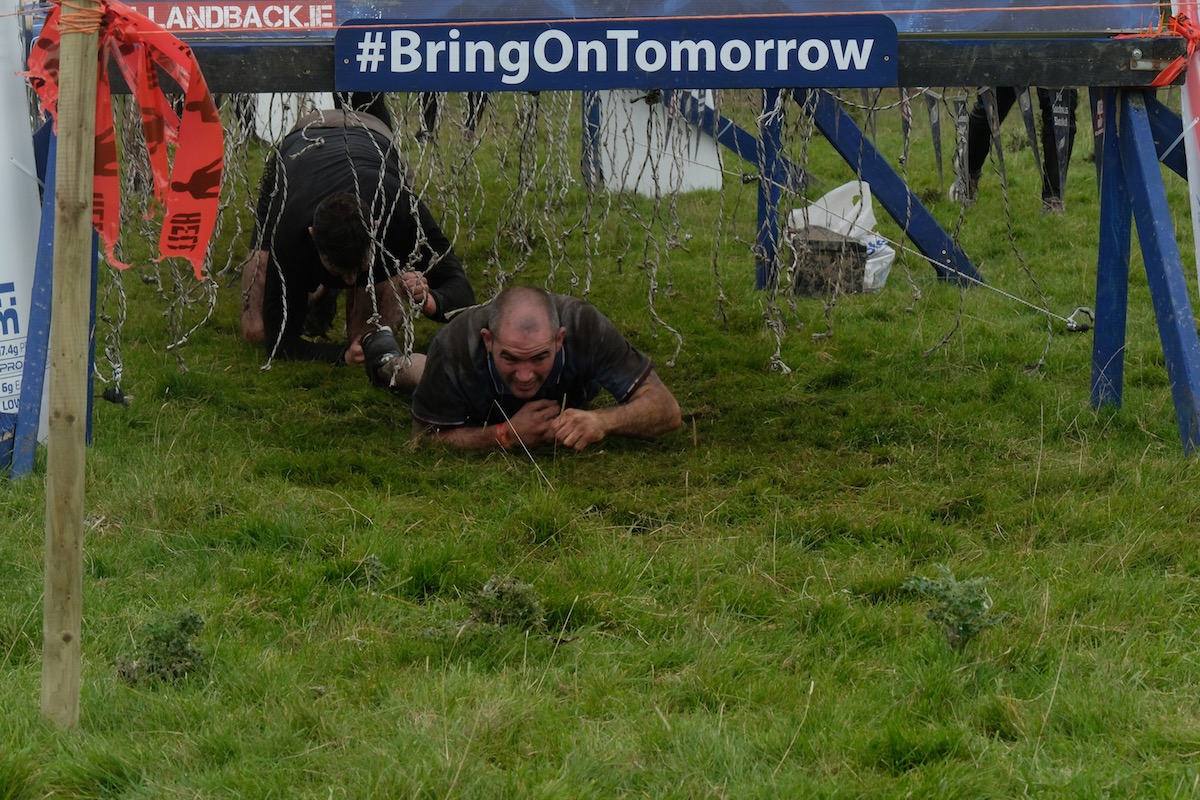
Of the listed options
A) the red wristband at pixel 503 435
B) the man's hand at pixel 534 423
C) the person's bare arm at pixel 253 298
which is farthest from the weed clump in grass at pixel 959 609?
the person's bare arm at pixel 253 298

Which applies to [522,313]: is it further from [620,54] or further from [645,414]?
[620,54]

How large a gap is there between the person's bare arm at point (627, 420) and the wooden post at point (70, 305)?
2.84 metres

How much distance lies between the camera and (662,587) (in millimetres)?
4320

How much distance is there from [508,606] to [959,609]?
4.10ft

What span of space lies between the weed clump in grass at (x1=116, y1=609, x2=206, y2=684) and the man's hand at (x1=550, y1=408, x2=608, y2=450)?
2299 millimetres

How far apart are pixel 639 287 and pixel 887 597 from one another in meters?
4.58

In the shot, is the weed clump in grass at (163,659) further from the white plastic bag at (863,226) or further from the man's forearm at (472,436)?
the white plastic bag at (863,226)

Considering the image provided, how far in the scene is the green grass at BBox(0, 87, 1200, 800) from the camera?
127 inches

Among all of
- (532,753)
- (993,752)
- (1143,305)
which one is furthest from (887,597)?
(1143,305)

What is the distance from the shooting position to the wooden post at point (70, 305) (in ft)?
9.73

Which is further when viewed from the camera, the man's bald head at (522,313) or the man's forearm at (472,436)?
the man's forearm at (472,436)

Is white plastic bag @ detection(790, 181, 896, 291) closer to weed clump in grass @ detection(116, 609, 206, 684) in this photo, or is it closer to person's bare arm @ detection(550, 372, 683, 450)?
person's bare arm @ detection(550, 372, 683, 450)

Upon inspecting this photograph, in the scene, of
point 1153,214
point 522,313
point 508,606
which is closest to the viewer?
point 508,606

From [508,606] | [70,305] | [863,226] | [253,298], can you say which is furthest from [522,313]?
[863,226]
